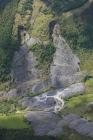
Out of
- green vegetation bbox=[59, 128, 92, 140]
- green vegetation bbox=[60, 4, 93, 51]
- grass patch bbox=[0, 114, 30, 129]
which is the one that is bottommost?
grass patch bbox=[0, 114, 30, 129]

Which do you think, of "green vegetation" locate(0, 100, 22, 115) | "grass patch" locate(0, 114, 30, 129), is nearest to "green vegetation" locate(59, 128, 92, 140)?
"grass patch" locate(0, 114, 30, 129)

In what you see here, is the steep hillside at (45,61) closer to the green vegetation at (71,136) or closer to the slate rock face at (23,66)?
the slate rock face at (23,66)

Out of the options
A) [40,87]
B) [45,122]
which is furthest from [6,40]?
[45,122]

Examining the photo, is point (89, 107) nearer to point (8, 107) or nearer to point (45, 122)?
point (45, 122)

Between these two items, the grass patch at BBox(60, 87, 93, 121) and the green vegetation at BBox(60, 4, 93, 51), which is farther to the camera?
the green vegetation at BBox(60, 4, 93, 51)

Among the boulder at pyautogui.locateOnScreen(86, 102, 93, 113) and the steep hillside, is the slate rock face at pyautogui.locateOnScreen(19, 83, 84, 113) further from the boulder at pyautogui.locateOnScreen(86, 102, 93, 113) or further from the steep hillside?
the boulder at pyautogui.locateOnScreen(86, 102, 93, 113)

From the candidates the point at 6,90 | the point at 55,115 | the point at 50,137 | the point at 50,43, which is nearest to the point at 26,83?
the point at 6,90

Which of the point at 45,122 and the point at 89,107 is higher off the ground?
the point at 89,107

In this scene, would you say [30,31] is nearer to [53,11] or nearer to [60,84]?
[53,11]
